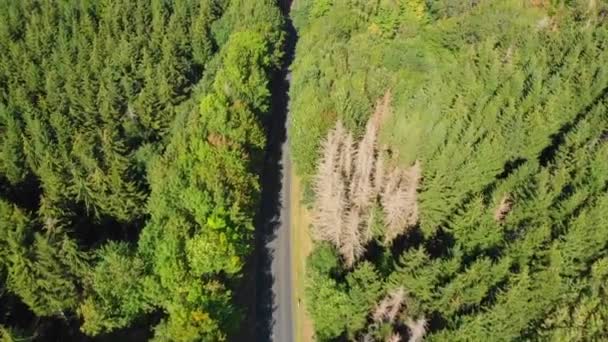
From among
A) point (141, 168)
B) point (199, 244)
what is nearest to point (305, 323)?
point (199, 244)

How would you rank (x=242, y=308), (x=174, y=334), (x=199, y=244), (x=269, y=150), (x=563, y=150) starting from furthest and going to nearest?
(x=269, y=150)
(x=563, y=150)
(x=242, y=308)
(x=199, y=244)
(x=174, y=334)

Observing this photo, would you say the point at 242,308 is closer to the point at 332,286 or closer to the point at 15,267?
the point at 332,286

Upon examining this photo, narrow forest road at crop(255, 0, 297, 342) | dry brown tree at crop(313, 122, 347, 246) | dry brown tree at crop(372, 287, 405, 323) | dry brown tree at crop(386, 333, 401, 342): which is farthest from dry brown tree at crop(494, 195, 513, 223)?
narrow forest road at crop(255, 0, 297, 342)

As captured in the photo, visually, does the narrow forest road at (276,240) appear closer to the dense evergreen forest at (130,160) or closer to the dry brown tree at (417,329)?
the dense evergreen forest at (130,160)

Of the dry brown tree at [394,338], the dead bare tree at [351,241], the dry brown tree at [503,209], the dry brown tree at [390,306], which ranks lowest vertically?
the dry brown tree at [394,338]

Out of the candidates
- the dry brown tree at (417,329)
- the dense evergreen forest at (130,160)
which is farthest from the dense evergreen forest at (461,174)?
the dense evergreen forest at (130,160)

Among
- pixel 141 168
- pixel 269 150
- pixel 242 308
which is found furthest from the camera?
pixel 269 150

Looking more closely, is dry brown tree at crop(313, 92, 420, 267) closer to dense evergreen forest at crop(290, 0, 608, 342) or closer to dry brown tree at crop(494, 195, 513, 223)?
dense evergreen forest at crop(290, 0, 608, 342)
